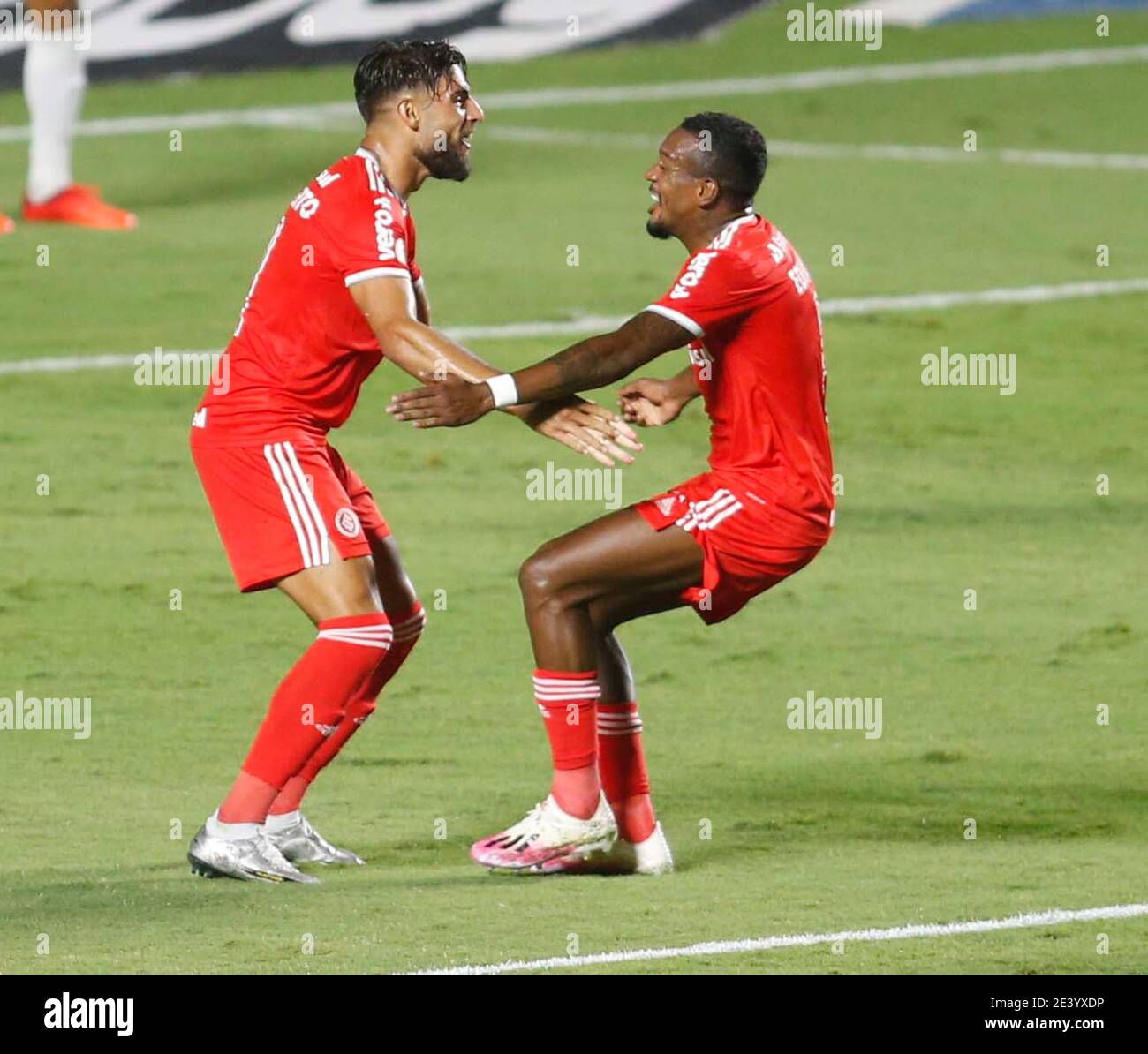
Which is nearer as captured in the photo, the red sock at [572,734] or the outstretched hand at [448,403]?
the outstretched hand at [448,403]

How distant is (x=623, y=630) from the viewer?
1126 centimetres

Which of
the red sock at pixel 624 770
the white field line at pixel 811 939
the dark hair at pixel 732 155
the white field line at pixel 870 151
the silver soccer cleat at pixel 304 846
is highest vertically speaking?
the white field line at pixel 870 151

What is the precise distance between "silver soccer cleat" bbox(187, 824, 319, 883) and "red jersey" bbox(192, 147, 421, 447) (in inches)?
42.3

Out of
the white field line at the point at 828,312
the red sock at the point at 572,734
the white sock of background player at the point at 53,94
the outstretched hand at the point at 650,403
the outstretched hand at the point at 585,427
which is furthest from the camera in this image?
the white sock of background player at the point at 53,94

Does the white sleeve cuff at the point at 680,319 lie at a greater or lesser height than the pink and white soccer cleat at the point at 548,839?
greater

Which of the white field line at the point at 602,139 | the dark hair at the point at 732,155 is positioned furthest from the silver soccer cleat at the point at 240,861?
the white field line at the point at 602,139

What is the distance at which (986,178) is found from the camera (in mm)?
22297

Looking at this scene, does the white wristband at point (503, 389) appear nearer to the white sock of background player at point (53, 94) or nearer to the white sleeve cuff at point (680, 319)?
the white sleeve cuff at point (680, 319)

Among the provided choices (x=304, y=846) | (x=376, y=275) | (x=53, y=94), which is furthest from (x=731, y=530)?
(x=53, y=94)

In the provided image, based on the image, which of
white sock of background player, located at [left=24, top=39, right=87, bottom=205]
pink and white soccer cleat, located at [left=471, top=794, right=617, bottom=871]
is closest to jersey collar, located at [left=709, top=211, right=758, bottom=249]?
pink and white soccer cleat, located at [left=471, top=794, right=617, bottom=871]

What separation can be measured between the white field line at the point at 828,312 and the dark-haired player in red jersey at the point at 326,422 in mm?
7466

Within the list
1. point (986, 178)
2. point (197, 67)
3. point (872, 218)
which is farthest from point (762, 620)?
point (197, 67)

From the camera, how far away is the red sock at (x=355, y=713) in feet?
26.2

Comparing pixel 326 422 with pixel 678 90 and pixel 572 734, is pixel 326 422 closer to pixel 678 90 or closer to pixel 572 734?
pixel 572 734
